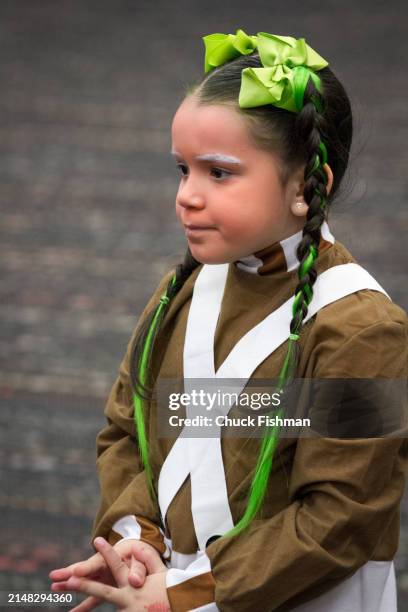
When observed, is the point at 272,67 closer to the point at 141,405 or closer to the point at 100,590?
the point at 141,405

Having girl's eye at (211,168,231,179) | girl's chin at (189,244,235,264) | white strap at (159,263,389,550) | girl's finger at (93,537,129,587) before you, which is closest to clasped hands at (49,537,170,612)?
girl's finger at (93,537,129,587)

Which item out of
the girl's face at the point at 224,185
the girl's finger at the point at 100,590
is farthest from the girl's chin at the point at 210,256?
the girl's finger at the point at 100,590

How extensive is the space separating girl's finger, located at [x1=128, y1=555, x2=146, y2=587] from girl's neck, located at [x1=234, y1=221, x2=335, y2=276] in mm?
587

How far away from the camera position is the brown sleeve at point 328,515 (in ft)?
5.99

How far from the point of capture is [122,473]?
218 cm

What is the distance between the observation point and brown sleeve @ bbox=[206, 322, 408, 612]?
183 cm

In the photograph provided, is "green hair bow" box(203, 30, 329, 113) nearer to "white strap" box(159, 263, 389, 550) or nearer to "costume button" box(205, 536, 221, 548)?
"white strap" box(159, 263, 389, 550)

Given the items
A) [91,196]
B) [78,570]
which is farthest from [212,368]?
[91,196]

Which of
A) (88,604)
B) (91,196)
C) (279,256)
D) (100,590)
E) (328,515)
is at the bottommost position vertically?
(91,196)

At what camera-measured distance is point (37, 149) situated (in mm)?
6684

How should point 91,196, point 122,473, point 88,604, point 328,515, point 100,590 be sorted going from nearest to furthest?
point 328,515 → point 100,590 → point 88,604 → point 122,473 → point 91,196

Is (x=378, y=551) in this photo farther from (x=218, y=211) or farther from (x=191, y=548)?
(x=218, y=211)

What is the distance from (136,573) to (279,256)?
64 centimetres

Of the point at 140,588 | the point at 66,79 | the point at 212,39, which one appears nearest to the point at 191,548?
the point at 140,588
